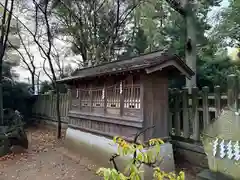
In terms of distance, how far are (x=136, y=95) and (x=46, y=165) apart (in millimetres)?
3846

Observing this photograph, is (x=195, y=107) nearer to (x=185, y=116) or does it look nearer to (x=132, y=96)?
(x=185, y=116)

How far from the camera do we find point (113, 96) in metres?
6.32

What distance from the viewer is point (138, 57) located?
20.2 feet

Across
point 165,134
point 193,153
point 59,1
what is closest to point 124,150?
point 165,134

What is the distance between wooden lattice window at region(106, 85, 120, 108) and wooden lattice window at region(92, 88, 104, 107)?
0.37 m

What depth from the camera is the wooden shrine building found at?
518 cm

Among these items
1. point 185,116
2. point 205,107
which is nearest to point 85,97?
point 185,116

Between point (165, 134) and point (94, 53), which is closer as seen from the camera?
point (165, 134)

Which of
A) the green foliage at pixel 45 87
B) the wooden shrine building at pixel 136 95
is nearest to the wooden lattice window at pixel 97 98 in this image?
the wooden shrine building at pixel 136 95

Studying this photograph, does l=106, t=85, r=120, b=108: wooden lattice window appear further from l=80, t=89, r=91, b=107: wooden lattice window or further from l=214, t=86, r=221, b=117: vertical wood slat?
l=214, t=86, r=221, b=117: vertical wood slat

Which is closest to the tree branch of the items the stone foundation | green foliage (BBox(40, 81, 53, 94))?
the stone foundation

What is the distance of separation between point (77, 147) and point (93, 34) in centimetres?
704

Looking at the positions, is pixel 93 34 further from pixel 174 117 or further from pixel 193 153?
pixel 193 153

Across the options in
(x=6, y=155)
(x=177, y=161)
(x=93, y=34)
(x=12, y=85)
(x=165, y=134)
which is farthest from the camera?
(x=12, y=85)
